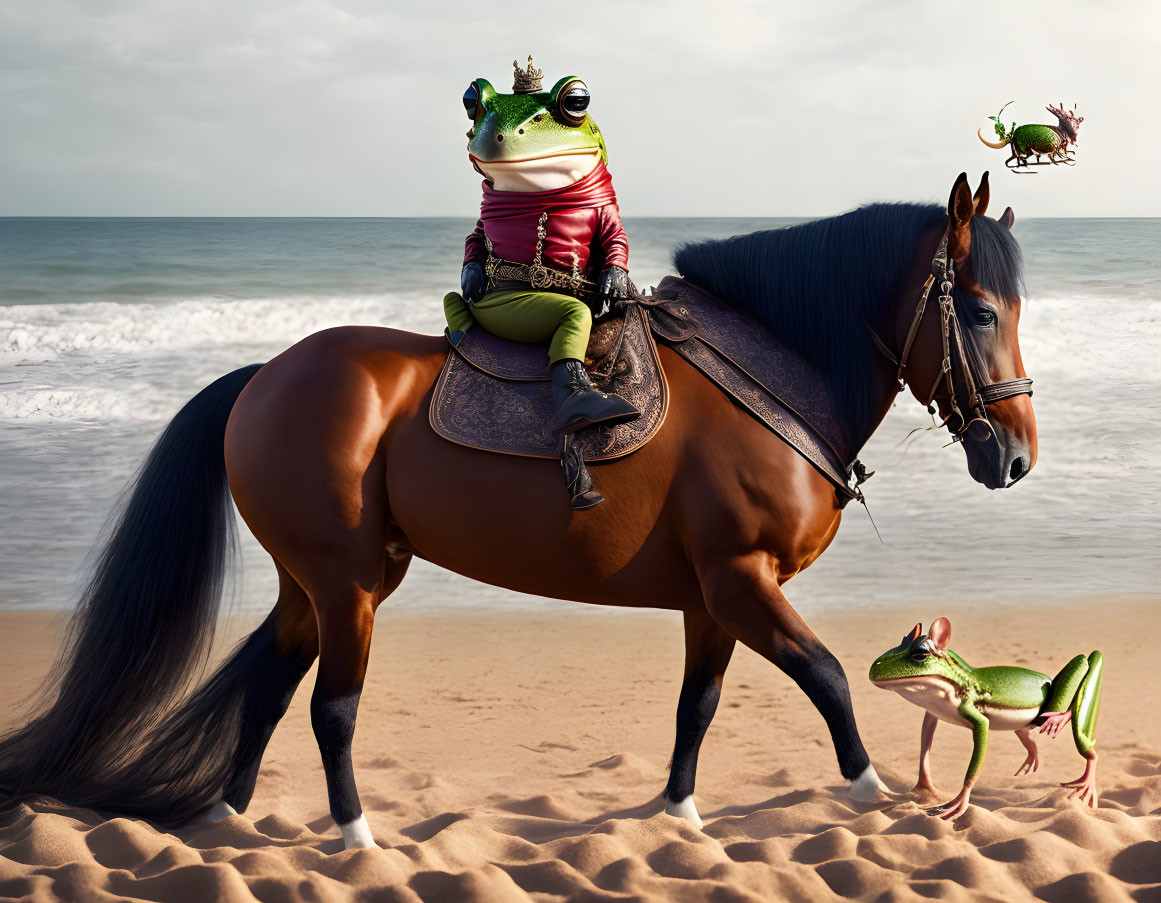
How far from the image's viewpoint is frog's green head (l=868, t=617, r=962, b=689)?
3.16m

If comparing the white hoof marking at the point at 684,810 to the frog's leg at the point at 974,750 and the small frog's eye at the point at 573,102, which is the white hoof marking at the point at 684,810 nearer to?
the frog's leg at the point at 974,750

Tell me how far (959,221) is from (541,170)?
1226mm

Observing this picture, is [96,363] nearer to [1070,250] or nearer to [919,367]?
[919,367]

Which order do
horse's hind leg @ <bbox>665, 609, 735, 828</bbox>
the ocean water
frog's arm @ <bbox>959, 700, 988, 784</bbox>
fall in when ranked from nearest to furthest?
frog's arm @ <bbox>959, 700, 988, 784</bbox>, horse's hind leg @ <bbox>665, 609, 735, 828</bbox>, the ocean water

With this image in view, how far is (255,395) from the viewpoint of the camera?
3.39 meters

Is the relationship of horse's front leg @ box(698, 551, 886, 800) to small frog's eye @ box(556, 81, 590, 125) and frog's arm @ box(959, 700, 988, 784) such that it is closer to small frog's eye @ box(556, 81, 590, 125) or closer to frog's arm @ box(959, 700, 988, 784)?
frog's arm @ box(959, 700, 988, 784)

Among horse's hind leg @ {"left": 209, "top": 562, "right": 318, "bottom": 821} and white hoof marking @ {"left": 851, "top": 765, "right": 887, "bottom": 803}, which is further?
horse's hind leg @ {"left": 209, "top": 562, "right": 318, "bottom": 821}

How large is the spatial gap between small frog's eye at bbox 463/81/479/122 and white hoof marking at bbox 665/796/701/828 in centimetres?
→ 232

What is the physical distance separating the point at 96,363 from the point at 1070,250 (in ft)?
60.1

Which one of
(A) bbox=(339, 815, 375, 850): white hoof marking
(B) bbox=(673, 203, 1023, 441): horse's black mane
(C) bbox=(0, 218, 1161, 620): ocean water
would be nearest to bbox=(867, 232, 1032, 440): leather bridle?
(B) bbox=(673, 203, 1023, 441): horse's black mane

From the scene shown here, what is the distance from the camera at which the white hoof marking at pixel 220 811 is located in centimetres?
369

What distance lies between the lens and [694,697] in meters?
3.56

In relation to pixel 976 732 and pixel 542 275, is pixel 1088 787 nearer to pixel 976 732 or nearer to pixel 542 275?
pixel 976 732

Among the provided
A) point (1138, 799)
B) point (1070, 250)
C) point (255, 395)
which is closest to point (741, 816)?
point (1138, 799)
